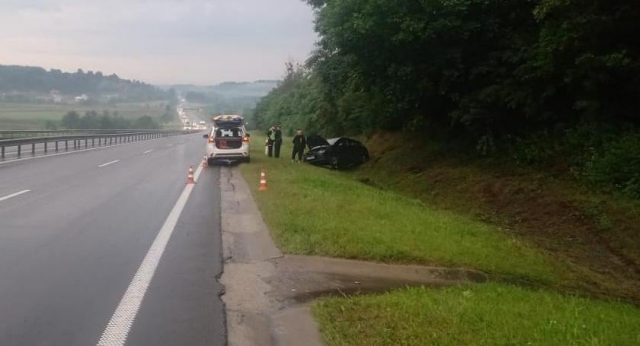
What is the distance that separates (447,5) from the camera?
19406mm

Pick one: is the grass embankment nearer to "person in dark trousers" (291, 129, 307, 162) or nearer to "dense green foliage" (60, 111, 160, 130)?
"person in dark trousers" (291, 129, 307, 162)

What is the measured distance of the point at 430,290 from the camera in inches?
286

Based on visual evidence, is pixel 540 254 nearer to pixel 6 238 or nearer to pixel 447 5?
pixel 6 238

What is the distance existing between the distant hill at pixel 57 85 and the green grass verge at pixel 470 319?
169ft

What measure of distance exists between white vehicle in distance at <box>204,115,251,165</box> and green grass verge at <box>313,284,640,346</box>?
20743 mm

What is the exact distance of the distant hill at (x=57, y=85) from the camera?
2197 inches

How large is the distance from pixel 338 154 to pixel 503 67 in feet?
35.8

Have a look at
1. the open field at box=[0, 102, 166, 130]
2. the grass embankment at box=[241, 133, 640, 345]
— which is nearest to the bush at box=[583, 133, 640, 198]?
the grass embankment at box=[241, 133, 640, 345]

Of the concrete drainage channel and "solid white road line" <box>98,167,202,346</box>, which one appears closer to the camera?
"solid white road line" <box>98,167,202,346</box>

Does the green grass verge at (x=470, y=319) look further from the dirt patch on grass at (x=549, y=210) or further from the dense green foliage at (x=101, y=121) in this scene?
the dense green foliage at (x=101, y=121)

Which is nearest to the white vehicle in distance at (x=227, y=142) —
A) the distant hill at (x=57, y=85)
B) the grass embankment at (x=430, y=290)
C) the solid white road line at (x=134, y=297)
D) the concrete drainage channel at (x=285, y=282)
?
the grass embankment at (x=430, y=290)

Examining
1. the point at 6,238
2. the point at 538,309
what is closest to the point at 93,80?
the point at 6,238

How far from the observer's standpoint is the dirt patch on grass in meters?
11.6

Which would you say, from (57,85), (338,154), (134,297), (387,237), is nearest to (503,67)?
(338,154)
